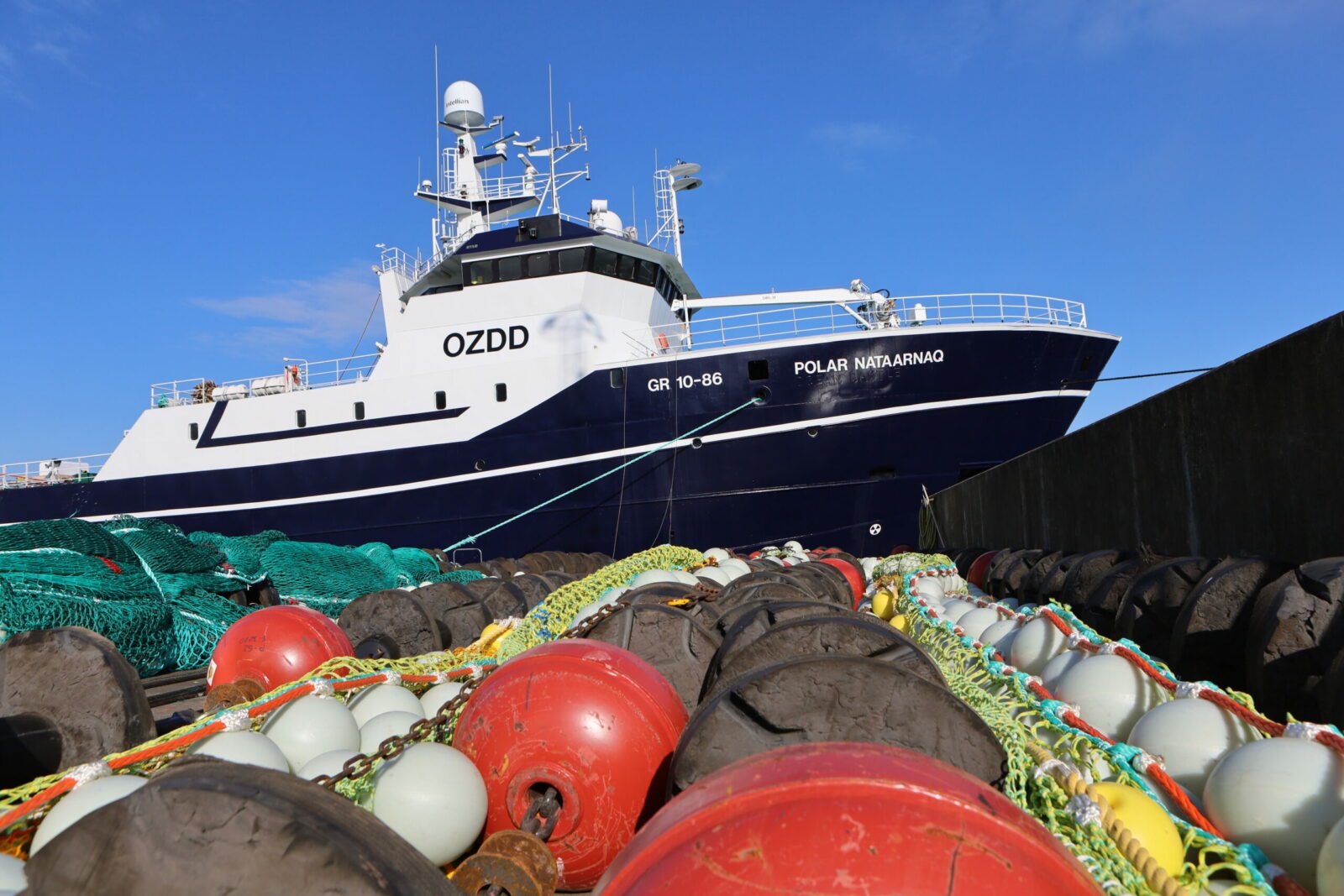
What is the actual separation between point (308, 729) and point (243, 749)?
0.47m

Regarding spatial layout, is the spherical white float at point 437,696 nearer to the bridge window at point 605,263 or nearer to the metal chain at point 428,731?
the metal chain at point 428,731

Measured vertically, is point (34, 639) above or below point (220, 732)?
above

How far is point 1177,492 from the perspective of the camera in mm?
6973

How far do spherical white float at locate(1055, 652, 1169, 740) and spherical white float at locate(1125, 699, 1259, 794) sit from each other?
14.5 inches

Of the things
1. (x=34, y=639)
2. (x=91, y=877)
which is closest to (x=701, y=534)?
(x=34, y=639)

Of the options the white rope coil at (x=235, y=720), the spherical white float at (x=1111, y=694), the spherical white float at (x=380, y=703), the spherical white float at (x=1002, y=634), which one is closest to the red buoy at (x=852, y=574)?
the spherical white float at (x=1002, y=634)

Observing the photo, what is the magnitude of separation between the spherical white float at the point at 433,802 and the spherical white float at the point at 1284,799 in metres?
2.25

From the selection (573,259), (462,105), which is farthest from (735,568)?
(462,105)

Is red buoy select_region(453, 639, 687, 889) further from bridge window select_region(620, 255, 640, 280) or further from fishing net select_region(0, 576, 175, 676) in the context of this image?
bridge window select_region(620, 255, 640, 280)

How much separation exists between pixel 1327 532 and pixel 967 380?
10.3 metres

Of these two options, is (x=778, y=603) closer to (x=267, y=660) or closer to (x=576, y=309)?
(x=267, y=660)

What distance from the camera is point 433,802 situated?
276 cm

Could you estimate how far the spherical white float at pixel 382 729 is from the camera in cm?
369

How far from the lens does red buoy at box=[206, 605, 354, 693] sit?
16.9 feet
